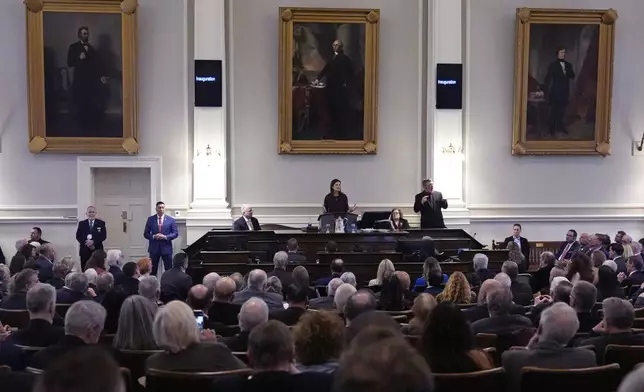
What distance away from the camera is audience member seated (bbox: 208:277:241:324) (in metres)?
6.35

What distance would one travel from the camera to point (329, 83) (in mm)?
15438

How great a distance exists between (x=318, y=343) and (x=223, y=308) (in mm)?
2648

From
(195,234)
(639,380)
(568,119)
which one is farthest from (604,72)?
(639,380)

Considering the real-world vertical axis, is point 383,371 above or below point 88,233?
above

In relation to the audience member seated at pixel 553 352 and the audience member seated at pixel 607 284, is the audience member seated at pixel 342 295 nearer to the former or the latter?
the audience member seated at pixel 553 352

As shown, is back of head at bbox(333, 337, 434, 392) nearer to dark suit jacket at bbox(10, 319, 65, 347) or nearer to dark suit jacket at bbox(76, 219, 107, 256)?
dark suit jacket at bbox(10, 319, 65, 347)

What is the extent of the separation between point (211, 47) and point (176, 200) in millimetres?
3298

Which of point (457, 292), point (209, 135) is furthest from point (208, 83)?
point (457, 292)

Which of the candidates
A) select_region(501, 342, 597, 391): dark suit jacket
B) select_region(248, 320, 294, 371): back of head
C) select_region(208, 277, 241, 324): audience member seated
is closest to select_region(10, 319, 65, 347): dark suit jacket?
select_region(208, 277, 241, 324): audience member seated

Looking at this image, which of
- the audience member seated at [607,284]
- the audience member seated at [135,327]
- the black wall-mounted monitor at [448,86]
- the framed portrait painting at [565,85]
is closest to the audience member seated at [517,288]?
the audience member seated at [607,284]

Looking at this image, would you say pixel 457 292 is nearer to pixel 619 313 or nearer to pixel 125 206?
pixel 619 313

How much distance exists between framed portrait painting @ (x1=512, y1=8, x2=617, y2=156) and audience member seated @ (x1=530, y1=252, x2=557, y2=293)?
6436 millimetres

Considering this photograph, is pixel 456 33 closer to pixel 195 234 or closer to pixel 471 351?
pixel 195 234

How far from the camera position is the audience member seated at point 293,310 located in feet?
19.6
